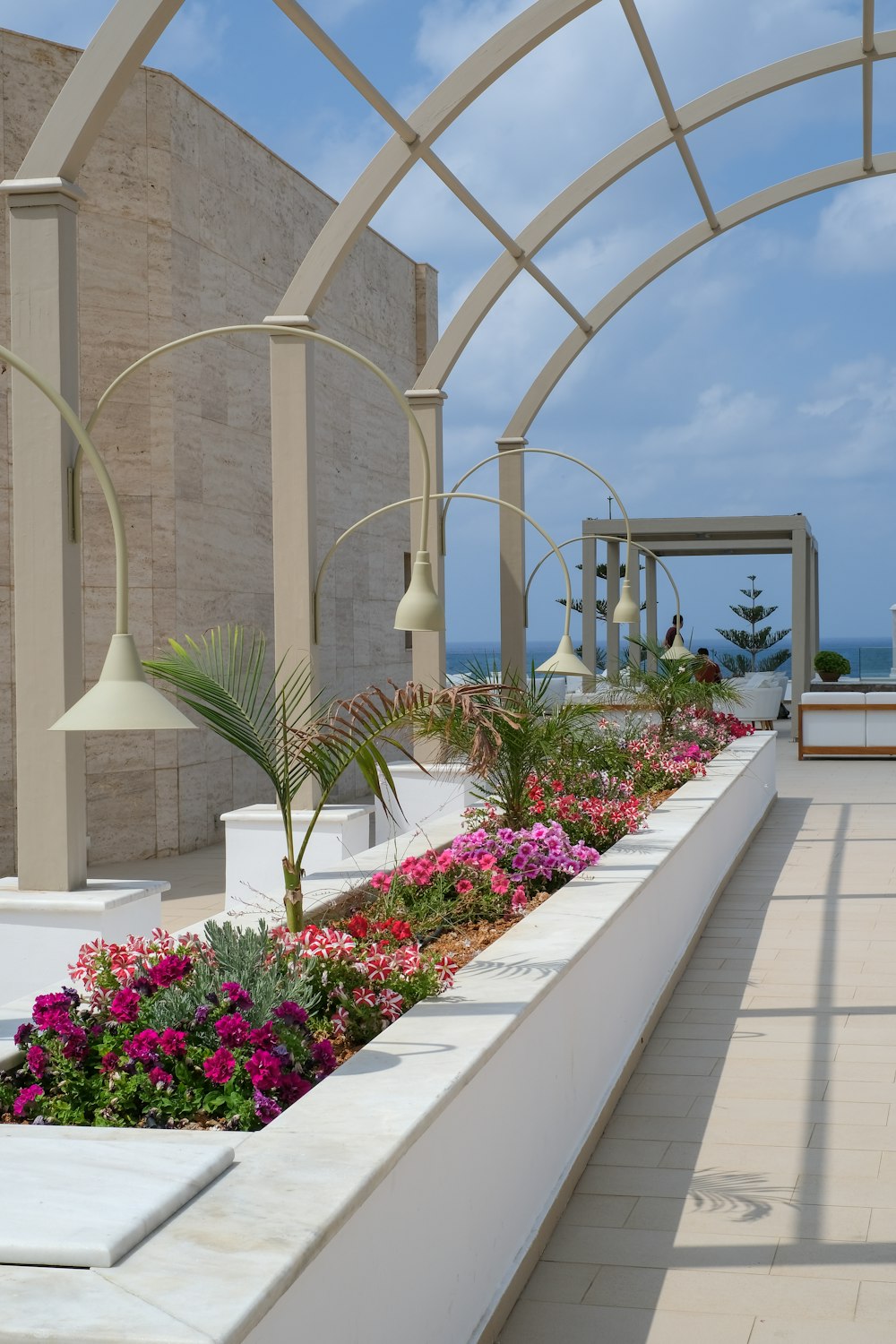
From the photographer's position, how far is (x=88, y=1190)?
2.45 m

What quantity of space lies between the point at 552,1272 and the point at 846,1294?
0.70 m

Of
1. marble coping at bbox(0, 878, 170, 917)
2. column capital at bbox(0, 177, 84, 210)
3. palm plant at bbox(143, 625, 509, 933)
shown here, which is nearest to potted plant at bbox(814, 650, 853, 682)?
palm plant at bbox(143, 625, 509, 933)

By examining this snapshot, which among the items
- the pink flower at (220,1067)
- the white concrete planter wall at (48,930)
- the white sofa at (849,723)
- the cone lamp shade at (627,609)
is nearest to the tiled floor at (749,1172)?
the pink flower at (220,1067)

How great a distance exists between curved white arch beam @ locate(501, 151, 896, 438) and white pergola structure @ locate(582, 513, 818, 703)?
679cm

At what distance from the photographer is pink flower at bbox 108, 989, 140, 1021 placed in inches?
141

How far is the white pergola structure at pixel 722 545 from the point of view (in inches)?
825

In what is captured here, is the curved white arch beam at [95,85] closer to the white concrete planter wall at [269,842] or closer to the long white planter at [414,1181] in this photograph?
the long white planter at [414,1181]

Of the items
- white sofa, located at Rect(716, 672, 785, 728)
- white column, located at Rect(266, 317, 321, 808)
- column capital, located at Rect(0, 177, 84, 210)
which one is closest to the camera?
column capital, located at Rect(0, 177, 84, 210)

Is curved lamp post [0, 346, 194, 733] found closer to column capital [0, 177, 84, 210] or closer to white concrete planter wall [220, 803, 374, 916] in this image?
column capital [0, 177, 84, 210]

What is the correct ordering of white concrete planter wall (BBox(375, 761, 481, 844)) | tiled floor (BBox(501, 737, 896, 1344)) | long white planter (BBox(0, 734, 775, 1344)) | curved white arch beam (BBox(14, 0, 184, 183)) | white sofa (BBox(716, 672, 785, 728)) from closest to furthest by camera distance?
long white planter (BBox(0, 734, 775, 1344))
tiled floor (BBox(501, 737, 896, 1344))
curved white arch beam (BBox(14, 0, 184, 183))
white concrete planter wall (BBox(375, 761, 481, 844))
white sofa (BBox(716, 672, 785, 728))

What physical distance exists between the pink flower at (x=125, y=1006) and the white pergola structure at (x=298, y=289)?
192cm

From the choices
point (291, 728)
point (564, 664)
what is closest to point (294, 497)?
point (564, 664)

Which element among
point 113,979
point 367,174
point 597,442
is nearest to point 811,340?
point 597,442

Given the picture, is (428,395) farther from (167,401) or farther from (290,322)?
(290,322)
